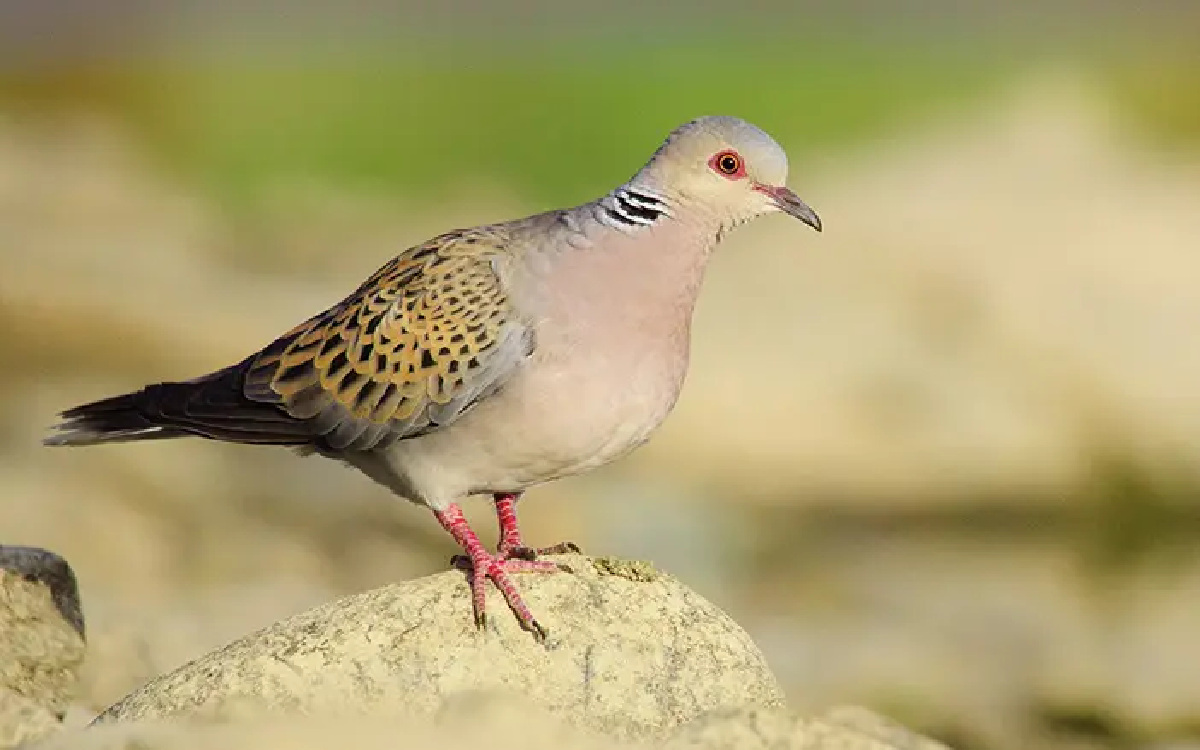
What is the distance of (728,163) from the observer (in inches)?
270

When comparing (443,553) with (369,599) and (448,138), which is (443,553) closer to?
Result: (369,599)

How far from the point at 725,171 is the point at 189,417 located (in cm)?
210

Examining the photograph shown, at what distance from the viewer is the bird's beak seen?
6828 mm

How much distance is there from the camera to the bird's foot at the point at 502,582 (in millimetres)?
6629

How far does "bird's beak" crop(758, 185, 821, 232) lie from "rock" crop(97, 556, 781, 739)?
1.27 metres

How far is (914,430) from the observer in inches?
564

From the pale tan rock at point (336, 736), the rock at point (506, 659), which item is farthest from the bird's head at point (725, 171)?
the pale tan rock at point (336, 736)

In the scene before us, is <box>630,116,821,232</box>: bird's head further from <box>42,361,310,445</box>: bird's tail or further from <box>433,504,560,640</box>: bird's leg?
<box>42,361,310,445</box>: bird's tail

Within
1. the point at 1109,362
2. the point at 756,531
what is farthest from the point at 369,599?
the point at 1109,362

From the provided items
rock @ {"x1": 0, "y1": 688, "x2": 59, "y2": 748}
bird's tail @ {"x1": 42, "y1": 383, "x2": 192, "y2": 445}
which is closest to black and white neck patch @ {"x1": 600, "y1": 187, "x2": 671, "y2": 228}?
bird's tail @ {"x1": 42, "y1": 383, "x2": 192, "y2": 445}

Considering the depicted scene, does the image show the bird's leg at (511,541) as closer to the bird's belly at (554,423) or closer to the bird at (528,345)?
the bird at (528,345)

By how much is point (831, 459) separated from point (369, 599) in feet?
25.9

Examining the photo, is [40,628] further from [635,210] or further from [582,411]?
[635,210]

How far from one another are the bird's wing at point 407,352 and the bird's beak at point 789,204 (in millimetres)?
907
